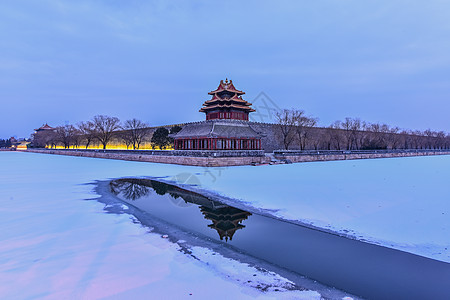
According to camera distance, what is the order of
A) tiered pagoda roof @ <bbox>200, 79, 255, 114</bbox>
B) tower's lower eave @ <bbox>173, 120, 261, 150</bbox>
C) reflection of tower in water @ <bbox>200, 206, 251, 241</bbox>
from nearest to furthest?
reflection of tower in water @ <bbox>200, 206, 251, 241</bbox>
tower's lower eave @ <bbox>173, 120, 261, 150</bbox>
tiered pagoda roof @ <bbox>200, 79, 255, 114</bbox>

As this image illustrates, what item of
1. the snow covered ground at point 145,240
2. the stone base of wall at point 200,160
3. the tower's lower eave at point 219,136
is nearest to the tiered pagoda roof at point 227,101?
the tower's lower eave at point 219,136

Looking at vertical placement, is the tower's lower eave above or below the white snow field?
above

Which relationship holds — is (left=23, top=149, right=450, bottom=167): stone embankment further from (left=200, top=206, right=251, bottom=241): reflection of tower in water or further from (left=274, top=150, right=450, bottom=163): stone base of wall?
(left=200, top=206, right=251, bottom=241): reflection of tower in water

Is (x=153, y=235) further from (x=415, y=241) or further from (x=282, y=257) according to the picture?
(x=415, y=241)

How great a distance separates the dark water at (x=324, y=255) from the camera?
5.25 m

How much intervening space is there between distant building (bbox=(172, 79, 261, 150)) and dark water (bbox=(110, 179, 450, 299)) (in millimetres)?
27272

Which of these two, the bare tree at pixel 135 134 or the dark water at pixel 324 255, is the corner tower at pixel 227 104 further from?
the dark water at pixel 324 255

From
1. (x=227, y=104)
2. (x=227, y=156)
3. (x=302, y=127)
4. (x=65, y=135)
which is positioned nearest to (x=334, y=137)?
(x=302, y=127)

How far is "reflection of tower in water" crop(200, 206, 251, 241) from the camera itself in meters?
8.74

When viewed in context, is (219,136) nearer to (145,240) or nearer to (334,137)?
→ (145,240)

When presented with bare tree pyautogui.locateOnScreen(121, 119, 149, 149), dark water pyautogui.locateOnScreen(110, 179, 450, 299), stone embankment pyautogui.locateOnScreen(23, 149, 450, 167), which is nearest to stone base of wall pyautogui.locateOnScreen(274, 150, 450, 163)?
stone embankment pyautogui.locateOnScreen(23, 149, 450, 167)

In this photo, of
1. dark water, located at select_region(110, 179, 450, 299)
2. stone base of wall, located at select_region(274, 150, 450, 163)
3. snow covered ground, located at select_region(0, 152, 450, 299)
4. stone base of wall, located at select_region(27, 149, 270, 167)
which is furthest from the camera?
stone base of wall, located at select_region(274, 150, 450, 163)

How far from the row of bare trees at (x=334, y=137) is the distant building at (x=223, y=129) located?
1092cm

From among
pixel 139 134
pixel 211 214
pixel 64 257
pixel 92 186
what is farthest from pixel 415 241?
pixel 139 134
